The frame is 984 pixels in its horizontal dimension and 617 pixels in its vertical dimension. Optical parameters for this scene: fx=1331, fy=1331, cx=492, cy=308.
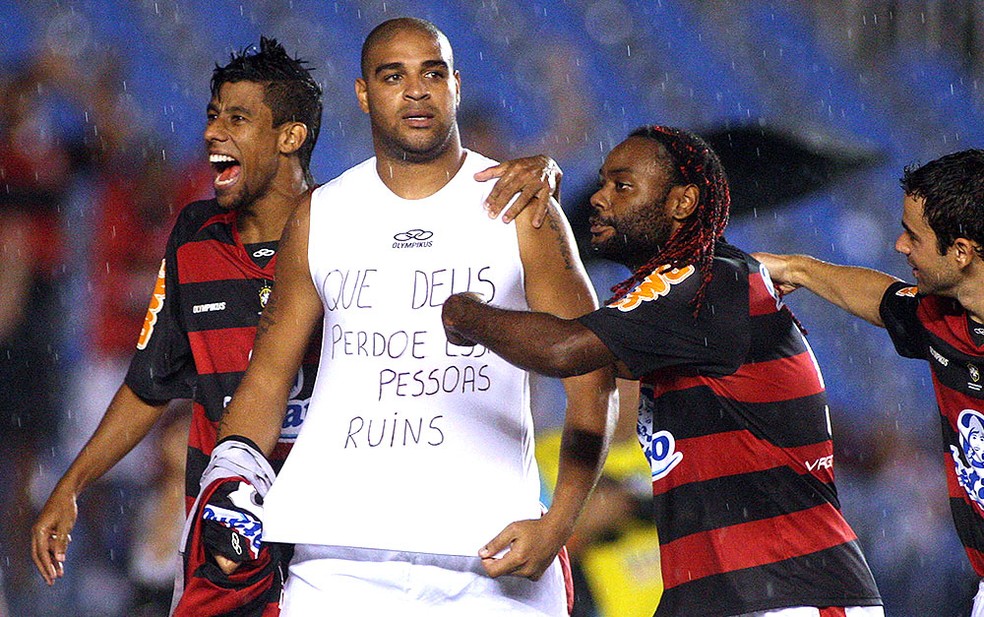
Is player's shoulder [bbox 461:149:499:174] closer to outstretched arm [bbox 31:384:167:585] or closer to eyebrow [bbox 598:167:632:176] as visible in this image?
eyebrow [bbox 598:167:632:176]

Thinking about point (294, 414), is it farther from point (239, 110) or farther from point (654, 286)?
point (654, 286)

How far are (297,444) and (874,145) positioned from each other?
3.34 meters

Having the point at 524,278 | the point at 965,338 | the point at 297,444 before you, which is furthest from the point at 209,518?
the point at 965,338

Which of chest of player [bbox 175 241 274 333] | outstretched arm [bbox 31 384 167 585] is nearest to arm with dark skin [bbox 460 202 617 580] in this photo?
chest of player [bbox 175 241 274 333]

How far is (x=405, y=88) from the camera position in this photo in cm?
293

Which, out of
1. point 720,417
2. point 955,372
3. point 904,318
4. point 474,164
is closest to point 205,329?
point 474,164

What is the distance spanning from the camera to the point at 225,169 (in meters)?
3.79

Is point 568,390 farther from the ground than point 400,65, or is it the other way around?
point 400,65

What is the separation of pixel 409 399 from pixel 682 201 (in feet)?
2.91

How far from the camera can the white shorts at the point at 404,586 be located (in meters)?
2.73

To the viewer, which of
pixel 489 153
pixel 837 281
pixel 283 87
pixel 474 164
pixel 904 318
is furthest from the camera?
pixel 489 153

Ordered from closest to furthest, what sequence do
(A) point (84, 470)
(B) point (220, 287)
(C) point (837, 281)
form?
(C) point (837, 281) → (B) point (220, 287) → (A) point (84, 470)

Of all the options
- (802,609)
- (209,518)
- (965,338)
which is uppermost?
(965,338)

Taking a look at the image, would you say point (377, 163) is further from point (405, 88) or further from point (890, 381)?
point (890, 381)
